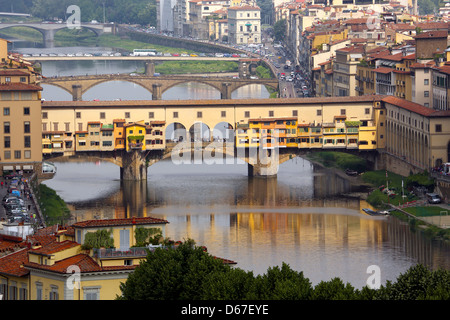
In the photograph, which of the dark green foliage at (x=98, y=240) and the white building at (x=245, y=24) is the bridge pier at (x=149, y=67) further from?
the dark green foliage at (x=98, y=240)

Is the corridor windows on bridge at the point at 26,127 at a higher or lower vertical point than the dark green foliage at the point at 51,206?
higher

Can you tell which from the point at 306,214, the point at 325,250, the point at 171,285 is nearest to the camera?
the point at 171,285

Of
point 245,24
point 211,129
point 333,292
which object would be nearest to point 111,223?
point 333,292

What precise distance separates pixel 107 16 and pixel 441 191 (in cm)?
11942

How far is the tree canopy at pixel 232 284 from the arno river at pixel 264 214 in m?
11.3

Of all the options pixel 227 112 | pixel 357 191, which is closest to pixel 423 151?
pixel 357 191

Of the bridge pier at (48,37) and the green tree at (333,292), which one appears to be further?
the bridge pier at (48,37)

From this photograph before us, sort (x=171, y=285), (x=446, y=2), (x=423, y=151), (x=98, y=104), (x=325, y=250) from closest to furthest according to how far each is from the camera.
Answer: (x=171, y=285) → (x=325, y=250) → (x=423, y=151) → (x=98, y=104) → (x=446, y=2)

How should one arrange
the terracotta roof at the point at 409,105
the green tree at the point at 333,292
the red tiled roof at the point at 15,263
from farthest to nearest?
the terracotta roof at the point at 409,105 → the red tiled roof at the point at 15,263 → the green tree at the point at 333,292

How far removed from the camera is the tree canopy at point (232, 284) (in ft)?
89.0

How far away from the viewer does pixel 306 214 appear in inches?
2194

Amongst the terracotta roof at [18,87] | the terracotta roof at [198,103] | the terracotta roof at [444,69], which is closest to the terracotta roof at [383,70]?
the terracotta roof at [198,103]

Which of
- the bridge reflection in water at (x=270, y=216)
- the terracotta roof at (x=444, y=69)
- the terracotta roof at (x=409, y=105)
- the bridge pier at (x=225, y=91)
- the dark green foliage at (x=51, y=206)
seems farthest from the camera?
the bridge pier at (x=225, y=91)
